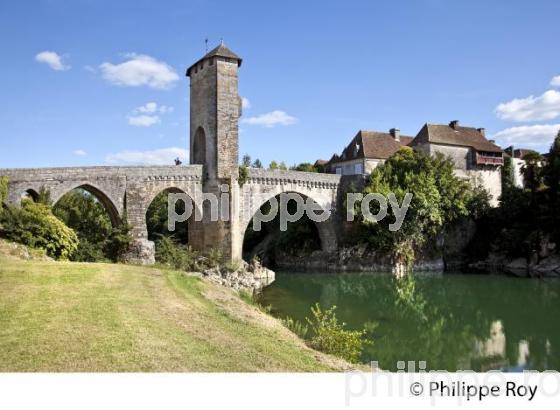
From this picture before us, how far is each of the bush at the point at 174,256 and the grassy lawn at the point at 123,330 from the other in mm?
8855

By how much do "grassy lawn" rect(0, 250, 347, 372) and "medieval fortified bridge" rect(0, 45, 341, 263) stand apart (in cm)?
894

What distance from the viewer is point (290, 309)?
59.8 ft

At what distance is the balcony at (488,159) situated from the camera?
39188 mm

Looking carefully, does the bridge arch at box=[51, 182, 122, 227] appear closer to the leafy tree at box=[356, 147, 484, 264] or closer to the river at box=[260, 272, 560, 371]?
the river at box=[260, 272, 560, 371]

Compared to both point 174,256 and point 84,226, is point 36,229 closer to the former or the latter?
point 84,226

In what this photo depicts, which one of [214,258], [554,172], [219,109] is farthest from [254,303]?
[554,172]

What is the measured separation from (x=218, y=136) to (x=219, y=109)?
1.28 meters

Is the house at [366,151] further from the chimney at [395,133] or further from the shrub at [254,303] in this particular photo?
the shrub at [254,303]

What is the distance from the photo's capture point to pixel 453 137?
39.4 metres

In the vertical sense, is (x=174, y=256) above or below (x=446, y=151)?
below

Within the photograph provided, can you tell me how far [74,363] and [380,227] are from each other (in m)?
26.6

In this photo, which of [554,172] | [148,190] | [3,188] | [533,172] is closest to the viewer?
[3,188]

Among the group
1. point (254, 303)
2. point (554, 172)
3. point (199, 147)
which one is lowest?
point (254, 303)

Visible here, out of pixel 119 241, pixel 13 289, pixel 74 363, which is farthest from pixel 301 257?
pixel 74 363
